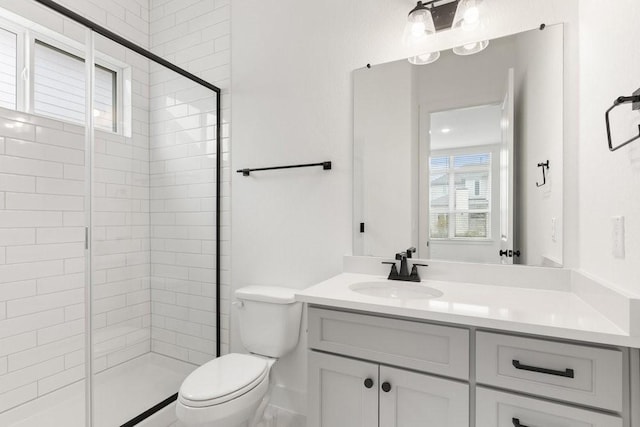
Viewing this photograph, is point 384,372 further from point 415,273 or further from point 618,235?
point 618,235

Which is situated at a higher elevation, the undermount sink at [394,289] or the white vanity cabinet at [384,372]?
the undermount sink at [394,289]

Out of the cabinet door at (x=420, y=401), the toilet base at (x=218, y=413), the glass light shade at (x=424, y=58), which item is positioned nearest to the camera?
the cabinet door at (x=420, y=401)

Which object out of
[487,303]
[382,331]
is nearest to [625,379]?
[487,303]

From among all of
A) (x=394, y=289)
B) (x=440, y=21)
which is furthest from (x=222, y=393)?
(x=440, y=21)

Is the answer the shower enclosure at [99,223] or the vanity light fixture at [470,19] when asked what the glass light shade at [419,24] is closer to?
the vanity light fixture at [470,19]

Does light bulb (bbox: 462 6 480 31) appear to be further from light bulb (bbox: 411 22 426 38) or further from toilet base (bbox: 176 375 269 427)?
toilet base (bbox: 176 375 269 427)

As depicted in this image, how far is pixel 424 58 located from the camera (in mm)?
1562

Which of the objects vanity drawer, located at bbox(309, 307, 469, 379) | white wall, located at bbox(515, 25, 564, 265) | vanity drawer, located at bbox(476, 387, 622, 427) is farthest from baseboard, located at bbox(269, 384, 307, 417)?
white wall, located at bbox(515, 25, 564, 265)

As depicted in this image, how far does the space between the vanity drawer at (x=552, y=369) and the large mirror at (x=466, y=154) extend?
1.77 feet

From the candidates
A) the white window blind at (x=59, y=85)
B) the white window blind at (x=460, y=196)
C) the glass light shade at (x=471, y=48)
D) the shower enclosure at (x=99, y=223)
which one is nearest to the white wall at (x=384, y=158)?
the white window blind at (x=460, y=196)

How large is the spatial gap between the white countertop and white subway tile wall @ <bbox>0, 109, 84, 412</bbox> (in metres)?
1.55

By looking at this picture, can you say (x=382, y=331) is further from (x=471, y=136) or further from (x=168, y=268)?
(x=168, y=268)

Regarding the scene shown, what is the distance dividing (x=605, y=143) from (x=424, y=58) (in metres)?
0.86

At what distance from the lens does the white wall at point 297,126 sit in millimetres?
1758
